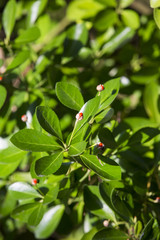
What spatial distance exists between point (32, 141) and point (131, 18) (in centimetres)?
A: 77

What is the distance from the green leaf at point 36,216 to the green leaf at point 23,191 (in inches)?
1.3

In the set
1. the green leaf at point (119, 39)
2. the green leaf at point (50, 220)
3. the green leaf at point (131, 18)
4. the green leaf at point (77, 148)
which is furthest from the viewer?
the green leaf at point (131, 18)

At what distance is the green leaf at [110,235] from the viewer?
785mm

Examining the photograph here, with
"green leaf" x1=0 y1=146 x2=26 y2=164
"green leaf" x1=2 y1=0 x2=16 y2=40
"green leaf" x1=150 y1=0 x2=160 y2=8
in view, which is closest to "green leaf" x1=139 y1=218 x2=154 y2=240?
"green leaf" x1=0 y1=146 x2=26 y2=164

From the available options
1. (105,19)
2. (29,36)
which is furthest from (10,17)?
(105,19)

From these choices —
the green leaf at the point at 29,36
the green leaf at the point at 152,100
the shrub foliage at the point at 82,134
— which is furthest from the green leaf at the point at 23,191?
the green leaf at the point at 152,100

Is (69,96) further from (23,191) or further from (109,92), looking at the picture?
(23,191)

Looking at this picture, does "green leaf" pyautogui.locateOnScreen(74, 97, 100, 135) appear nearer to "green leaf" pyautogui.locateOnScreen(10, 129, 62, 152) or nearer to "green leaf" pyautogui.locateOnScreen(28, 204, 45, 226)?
"green leaf" pyautogui.locateOnScreen(10, 129, 62, 152)

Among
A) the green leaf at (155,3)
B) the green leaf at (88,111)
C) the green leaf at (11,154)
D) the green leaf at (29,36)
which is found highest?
the green leaf at (29,36)

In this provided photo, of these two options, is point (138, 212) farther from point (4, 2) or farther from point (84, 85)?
point (4, 2)

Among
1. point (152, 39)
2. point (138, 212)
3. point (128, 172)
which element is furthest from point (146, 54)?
point (138, 212)

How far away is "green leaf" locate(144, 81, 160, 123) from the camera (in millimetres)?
1214

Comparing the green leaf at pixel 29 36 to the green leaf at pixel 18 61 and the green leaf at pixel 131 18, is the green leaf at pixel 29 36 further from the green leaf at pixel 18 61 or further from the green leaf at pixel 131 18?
the green leaf at pixel 131 18

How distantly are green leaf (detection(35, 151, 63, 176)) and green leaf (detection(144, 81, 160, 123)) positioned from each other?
23.3 inches
